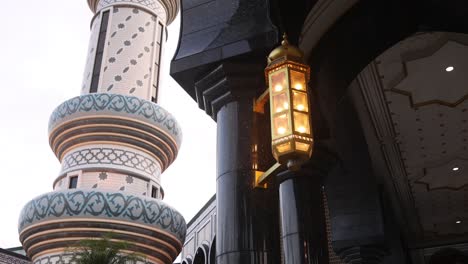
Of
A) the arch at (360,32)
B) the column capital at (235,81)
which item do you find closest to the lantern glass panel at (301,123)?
the column capital at (235,81)

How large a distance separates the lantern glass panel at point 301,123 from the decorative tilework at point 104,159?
13814 mm

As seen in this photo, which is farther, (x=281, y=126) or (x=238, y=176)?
(x=238, y=176)

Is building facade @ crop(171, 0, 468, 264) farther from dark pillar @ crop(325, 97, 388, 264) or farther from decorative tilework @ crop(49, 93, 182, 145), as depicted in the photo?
decorative tilework @ crop(49, 93, 182, 145)

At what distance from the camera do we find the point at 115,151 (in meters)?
17.0

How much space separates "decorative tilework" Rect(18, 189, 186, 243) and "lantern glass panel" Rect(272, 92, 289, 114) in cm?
1225

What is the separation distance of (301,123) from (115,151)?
1417 centimetres

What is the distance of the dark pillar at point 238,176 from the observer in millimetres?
4074

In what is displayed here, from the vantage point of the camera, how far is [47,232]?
1533cm

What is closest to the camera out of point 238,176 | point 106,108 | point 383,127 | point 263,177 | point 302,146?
point 302,146

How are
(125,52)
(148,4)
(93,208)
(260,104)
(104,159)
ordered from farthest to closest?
(148,4)
(125,52)
(104,159)
(93,208)
(260,104)

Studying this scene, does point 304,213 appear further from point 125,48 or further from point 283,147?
point 125,48

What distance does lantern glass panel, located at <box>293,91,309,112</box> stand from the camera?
3.65m

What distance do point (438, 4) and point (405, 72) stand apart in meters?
3.11

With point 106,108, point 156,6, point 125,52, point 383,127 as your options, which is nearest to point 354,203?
point 383,127
